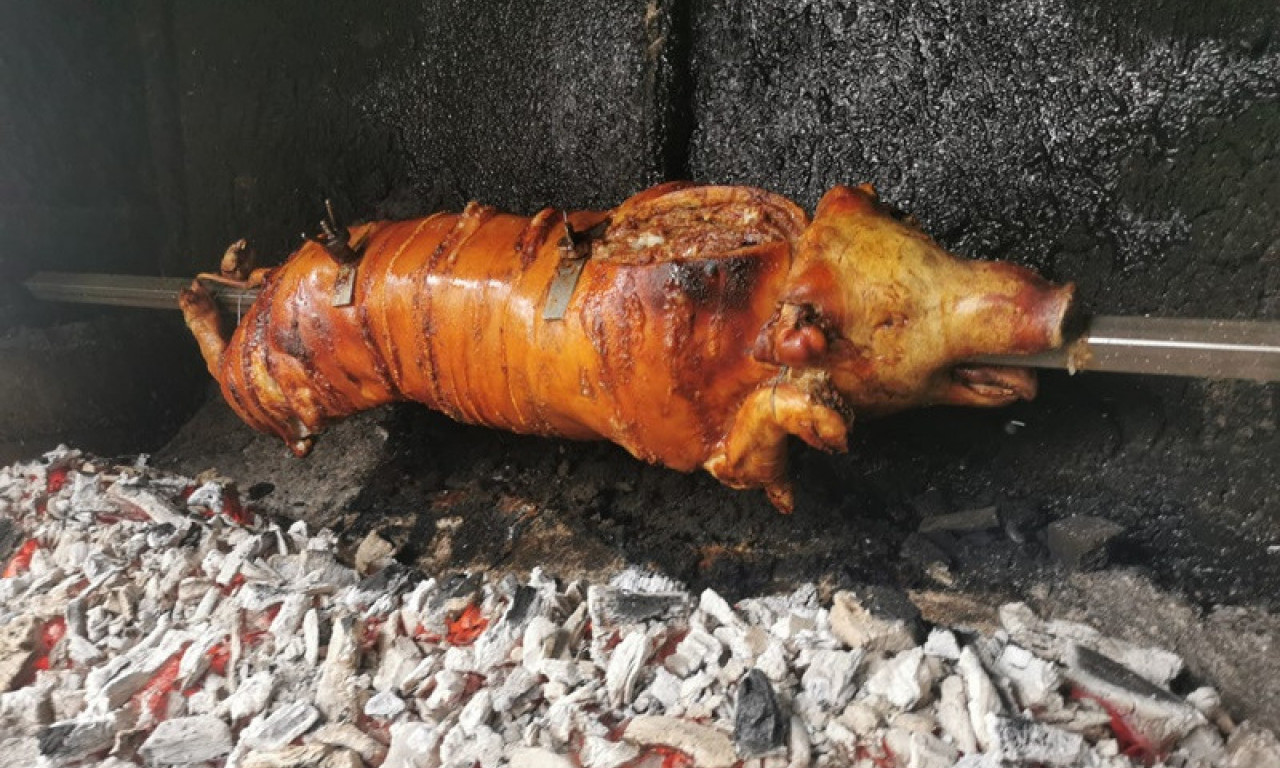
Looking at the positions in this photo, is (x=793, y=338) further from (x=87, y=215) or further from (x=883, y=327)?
(x=87, y=215)

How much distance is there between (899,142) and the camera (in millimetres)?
2520

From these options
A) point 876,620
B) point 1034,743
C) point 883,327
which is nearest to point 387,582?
point 876,620

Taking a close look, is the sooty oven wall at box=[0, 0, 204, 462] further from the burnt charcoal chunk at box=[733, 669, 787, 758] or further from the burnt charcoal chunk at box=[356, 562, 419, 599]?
the burnt charcoal chunk at box=[733, 669, 787, 758]

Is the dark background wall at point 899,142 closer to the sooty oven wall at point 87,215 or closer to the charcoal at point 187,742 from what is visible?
the sooty oven wall at point 87,215

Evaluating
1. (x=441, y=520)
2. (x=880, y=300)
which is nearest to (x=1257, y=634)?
(x=880, y=300)

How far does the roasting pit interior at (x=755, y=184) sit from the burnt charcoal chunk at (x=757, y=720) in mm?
576

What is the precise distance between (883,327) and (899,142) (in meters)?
0.96

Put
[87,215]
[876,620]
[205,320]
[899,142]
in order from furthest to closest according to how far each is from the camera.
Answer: [87,215] < [205,320] < [899,142] < [876,620]

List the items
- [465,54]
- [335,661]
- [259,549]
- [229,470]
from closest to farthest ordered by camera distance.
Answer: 1. [335,661]
2. [259,549]
3. [465,54]
4. [229,470]

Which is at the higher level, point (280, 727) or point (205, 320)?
point (205, 320)

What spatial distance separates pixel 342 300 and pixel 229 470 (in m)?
1.93

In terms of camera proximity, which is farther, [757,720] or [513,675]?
[513,675]

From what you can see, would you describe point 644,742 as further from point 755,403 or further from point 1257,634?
point 1257,634

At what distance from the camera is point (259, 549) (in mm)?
2939
